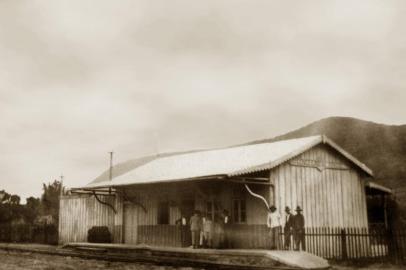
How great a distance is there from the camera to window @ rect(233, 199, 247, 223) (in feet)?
67.5

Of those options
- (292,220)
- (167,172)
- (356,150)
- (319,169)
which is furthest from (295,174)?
(356,150)

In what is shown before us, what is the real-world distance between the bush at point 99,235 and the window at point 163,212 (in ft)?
10.8

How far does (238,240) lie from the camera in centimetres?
1970

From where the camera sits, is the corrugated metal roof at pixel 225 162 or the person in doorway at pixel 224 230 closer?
the corrugated metal roof at pixel 225 162

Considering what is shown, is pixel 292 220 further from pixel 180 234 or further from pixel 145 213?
pixel 145 213

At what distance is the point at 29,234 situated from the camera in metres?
31.4

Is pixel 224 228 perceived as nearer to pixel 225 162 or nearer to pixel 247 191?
pixel 247 191

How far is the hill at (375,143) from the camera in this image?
40375mm

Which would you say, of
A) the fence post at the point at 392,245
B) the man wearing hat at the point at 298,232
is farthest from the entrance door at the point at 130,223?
the fence post at the point at 392,245

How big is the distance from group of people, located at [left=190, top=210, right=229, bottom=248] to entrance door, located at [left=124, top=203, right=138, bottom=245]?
18.7ft

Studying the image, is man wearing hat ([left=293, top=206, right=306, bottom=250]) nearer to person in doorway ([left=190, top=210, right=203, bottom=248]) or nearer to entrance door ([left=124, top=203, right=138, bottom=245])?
person in doorway ([left=190, top=210, right=203, bottom=248])

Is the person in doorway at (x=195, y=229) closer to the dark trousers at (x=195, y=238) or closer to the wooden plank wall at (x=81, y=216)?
the dark trousers at (x=195, y=238)

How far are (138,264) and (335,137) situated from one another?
45.2 m

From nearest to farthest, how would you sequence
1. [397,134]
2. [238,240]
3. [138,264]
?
[138,264]
[238,240]
[397,134]
